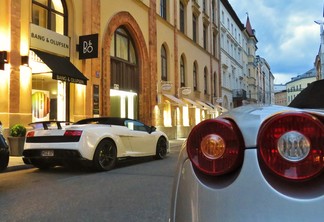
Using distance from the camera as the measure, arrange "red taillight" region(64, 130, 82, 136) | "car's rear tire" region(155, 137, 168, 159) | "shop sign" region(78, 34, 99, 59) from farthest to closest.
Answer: "shop sign" region(78, 34, 99, 59) < "car's rear tire" region(155, 137, 168, 159) < "red taillight" region(64, 130, 82, 136)

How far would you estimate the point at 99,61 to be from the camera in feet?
59.0

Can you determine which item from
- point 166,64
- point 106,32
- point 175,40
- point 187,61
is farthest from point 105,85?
point 187,61

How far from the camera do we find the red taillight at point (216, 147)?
1.58 m

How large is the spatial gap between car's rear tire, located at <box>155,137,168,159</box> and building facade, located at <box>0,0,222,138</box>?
15.6 feet

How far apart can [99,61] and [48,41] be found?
3270 mm

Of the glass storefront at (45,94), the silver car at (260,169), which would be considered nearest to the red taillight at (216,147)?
the silver car at (260,169)

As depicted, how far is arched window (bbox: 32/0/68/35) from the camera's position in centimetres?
1496

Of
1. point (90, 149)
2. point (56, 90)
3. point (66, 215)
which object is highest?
point (56, 90)

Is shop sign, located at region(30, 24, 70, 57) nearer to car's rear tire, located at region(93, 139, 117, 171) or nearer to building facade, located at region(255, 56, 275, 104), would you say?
car's rear tire, located at region(93, 139, 117, 171)

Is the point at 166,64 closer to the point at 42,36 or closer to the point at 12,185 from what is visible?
the point at 42,36

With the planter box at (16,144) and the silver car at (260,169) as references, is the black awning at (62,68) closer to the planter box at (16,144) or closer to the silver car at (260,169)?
the planter box at (16,144)

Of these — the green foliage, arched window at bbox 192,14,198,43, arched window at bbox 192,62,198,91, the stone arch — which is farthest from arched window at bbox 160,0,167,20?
the green foliage

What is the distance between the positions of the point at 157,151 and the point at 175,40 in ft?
55.4

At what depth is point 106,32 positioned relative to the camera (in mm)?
18875
